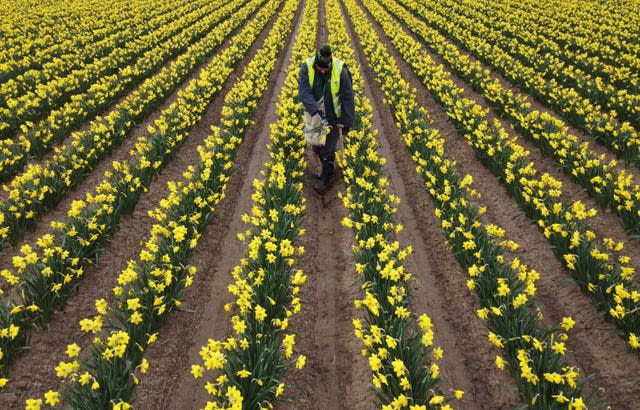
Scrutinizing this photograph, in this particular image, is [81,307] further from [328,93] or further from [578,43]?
[578,43]

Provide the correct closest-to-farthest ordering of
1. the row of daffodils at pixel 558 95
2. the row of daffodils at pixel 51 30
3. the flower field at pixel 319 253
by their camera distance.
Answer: the flower field at pixel 319 253, the row of daffodils at pixel 558 95, the row of daffodils at pixel 51 30

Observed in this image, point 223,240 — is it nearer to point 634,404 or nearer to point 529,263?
point 529,263

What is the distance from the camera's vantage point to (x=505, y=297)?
4387 millimetres

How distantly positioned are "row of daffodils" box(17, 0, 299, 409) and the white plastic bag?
5.06 ft

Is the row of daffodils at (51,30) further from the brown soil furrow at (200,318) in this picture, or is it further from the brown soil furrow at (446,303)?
the brown soil furrow at (446,303)

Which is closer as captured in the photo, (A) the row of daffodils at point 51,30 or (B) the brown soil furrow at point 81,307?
(B) the brown soil furrow at point 81,307

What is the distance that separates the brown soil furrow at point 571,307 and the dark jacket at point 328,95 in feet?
9.33

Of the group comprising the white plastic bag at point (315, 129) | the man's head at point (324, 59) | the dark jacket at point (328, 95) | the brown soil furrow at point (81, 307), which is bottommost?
the brown soil furrow at point (81, 307)

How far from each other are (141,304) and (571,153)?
7.10 metres

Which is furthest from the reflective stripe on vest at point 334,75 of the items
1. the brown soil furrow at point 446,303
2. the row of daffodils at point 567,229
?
the row of daffodils at point 567,229

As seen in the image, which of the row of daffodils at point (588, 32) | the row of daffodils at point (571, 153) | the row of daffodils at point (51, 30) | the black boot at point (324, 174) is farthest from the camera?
the row of daffodils at point (51, 30)

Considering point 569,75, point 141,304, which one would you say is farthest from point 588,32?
point 141,304

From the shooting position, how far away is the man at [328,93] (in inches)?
263

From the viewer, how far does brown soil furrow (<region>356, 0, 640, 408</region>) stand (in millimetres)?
3973
